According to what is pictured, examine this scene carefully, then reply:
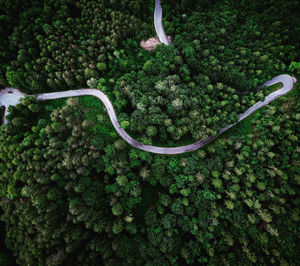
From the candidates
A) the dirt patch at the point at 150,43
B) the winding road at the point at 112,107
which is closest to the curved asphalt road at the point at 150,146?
the winding road at the point at 112,107

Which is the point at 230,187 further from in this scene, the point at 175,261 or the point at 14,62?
the point at 14,62

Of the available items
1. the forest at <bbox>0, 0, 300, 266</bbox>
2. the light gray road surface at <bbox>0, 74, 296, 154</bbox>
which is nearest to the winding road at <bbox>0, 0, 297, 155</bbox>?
the light gray road surface at <bbox>0, 74, 296, 154</bbox>

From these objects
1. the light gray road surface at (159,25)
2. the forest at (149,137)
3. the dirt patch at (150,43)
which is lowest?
the forest at (149,137)

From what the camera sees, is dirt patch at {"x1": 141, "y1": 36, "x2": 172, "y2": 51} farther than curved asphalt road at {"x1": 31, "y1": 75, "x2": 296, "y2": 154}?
Yes

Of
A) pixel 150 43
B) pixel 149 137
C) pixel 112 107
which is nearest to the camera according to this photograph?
pixel 149 137

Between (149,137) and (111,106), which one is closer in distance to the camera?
(149,137)

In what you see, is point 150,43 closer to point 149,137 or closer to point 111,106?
point 111,106

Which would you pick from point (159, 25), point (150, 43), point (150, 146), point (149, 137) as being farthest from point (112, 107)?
point (159, 25)

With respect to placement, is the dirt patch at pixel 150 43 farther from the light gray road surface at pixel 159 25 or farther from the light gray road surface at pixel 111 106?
the light gray road surface at pixel 111 106

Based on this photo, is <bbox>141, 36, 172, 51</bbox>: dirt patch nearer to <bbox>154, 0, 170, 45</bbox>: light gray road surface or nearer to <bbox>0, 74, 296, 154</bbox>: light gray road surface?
<bbox>154, 0, 170, 45</bbox>: light gray road surface
